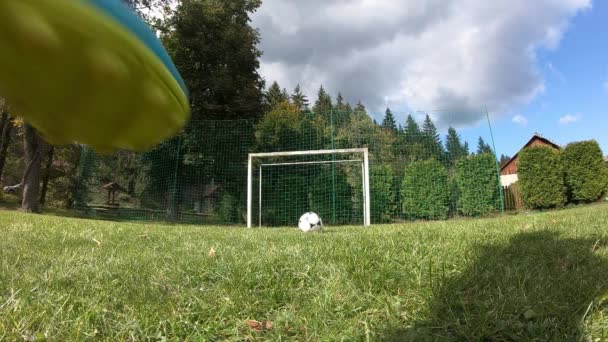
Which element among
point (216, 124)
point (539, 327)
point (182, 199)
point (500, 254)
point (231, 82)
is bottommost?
point (539, 327)

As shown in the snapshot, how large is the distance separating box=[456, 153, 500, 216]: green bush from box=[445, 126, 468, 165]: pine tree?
6.5 inches

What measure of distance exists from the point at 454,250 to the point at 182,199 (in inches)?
462

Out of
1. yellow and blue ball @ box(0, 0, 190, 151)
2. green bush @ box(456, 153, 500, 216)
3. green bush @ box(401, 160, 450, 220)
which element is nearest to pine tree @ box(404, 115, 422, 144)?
green bush @ box(401, 160, 450, 220)

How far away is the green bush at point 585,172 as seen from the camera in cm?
1407

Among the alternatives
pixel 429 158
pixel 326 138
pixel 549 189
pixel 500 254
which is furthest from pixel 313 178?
pixel 500 254

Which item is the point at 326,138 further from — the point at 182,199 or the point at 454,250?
the point at 454,250

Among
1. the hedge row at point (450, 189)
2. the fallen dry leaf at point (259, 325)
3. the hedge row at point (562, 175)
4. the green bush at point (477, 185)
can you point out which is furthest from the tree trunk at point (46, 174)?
the fallen dry leaf at point (259, 325)

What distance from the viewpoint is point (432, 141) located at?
12.8 m

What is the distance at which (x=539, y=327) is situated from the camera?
Result: 4.58 ft

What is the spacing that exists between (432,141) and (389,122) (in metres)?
1.33

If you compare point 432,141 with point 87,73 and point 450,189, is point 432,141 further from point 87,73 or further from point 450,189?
point 87,73

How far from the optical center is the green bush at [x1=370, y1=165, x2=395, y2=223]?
12258mm

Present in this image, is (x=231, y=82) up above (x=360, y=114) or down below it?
above

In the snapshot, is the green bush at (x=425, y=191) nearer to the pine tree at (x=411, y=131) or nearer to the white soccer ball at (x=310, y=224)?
the pine tree at (x=411, y=131)
